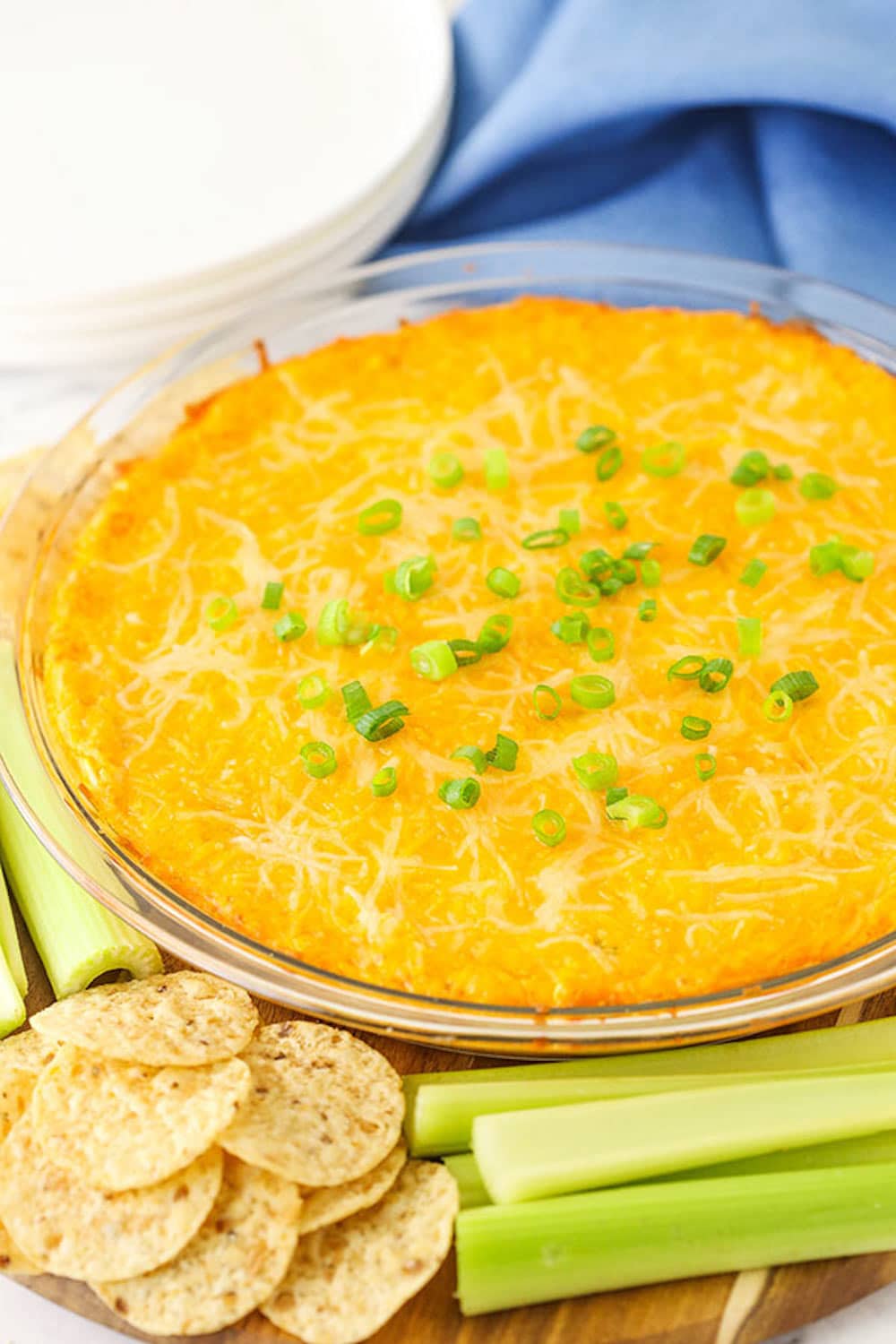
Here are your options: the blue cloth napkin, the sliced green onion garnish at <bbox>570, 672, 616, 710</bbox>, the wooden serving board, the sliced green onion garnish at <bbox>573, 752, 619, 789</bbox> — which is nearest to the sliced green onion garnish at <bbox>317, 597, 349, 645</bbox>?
the sliced green onion garnish at <bbox>570, 672, 616, 710</bbox>

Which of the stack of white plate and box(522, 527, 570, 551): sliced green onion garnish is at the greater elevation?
the stack of white plate

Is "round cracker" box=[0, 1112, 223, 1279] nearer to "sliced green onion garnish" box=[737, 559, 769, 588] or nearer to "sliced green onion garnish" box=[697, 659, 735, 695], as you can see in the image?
"sliced green onion garnish" box=[697, 659, 735, 695]

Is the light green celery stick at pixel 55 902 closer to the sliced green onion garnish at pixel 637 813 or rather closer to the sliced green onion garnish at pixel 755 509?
the sliced green onion garnish at pixel 637 813

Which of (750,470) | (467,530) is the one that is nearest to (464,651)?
(467,530)

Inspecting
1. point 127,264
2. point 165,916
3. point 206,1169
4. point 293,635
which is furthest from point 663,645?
point 127,264

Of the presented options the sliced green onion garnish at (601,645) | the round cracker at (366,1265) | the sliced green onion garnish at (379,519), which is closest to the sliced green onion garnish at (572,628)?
the sliced green onion garnish at (601,645)

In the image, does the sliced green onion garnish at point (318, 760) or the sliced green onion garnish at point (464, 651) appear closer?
the sliced green onion garnish at point (318, 760)
